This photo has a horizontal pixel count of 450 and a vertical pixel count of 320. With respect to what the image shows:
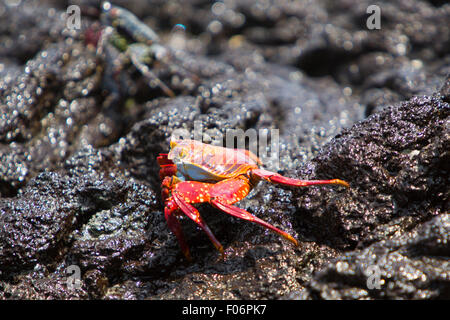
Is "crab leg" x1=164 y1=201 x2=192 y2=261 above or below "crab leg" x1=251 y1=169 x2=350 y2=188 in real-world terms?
below

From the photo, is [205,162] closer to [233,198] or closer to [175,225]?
[233,198]

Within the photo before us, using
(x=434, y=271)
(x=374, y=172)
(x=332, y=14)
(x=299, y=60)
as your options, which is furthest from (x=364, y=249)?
(x=332, y=14)

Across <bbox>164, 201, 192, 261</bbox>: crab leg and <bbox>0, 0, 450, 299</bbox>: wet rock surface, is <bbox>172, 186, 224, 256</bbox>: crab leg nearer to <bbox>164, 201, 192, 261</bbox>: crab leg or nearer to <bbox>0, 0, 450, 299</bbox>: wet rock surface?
<bbox>164, 201, 192, 261</bbox>: crab leg

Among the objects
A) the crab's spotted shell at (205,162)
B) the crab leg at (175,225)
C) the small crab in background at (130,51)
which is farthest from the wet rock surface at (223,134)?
the crab's spotted shell at (205,162)

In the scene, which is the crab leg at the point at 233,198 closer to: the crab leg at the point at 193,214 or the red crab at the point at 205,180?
the red crab at the point at 205,180

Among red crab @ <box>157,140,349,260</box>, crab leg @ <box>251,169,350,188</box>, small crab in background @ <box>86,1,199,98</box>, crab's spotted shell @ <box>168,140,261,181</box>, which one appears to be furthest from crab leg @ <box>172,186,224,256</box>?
small crab in background @ <box>86,1,199,98</box>
